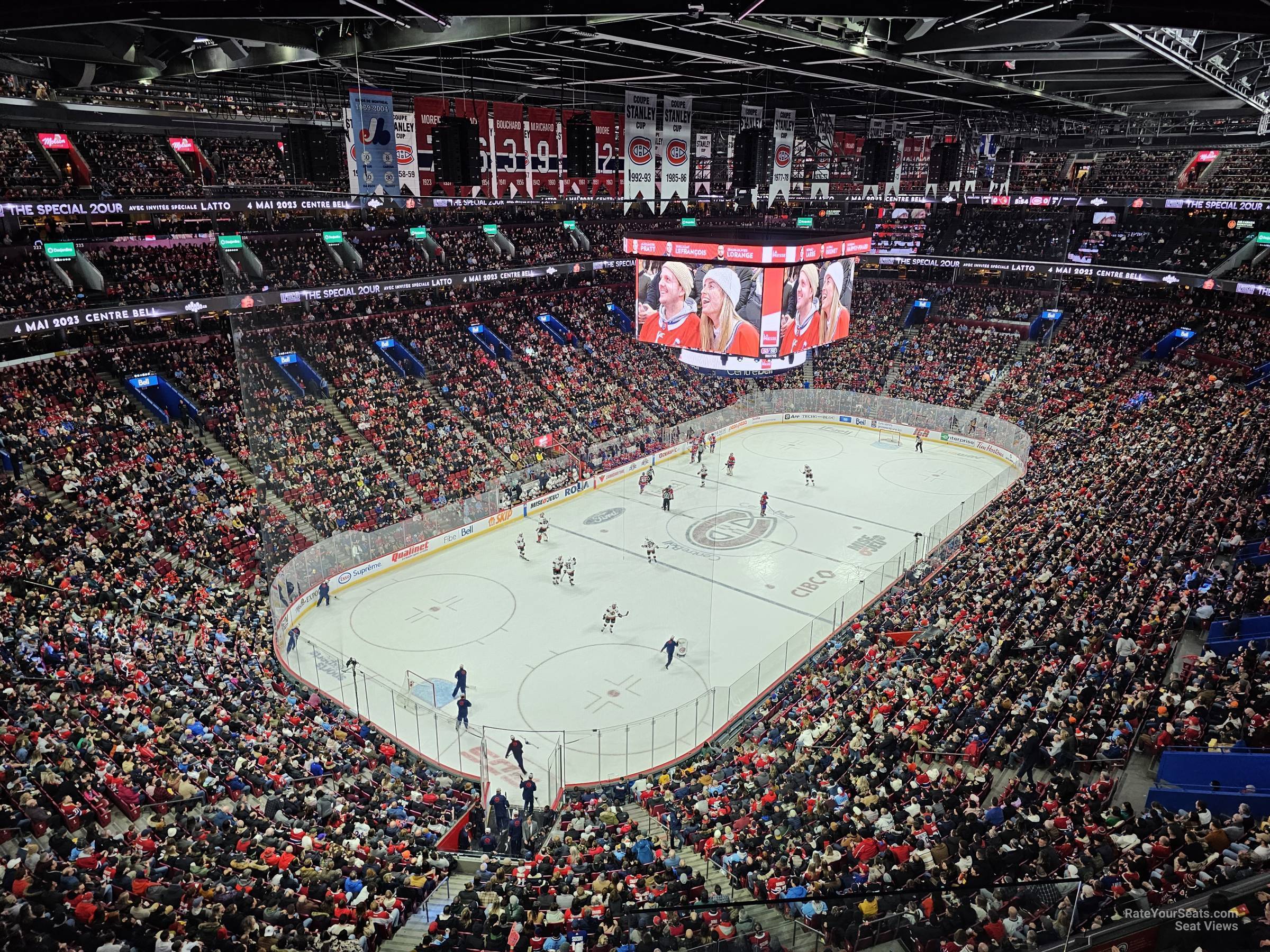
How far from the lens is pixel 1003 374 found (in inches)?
1645

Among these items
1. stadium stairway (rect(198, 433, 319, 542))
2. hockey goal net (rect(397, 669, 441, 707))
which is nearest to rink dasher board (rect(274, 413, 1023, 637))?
stadium stairway (rect(198, 433, 319, 542))

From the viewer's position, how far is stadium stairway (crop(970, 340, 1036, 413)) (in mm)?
40688

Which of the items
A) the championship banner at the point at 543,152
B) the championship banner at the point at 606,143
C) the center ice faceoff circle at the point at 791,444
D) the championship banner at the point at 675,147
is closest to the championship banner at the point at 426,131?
the championship banner at the point at 543,152

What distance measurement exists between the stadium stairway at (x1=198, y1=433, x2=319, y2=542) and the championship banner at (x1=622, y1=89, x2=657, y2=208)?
1313cm

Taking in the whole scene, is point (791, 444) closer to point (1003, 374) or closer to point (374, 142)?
point (1003, 374)

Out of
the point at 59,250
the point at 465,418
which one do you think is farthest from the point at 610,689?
the point at 59,250

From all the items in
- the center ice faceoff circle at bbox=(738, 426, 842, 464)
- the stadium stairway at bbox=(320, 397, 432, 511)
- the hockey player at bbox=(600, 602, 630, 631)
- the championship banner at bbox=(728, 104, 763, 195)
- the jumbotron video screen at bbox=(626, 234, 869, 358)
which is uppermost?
the championship banner at bbox=(728, 104, 763, 195)

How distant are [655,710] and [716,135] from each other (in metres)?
32.0

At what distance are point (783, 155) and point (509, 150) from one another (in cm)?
801

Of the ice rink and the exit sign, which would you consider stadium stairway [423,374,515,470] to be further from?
the exit sign

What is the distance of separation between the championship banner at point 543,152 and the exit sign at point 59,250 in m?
17.5

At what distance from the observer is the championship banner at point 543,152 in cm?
2270

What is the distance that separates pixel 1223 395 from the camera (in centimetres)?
3069

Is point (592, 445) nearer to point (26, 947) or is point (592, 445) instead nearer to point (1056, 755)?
point (1056, 755)
